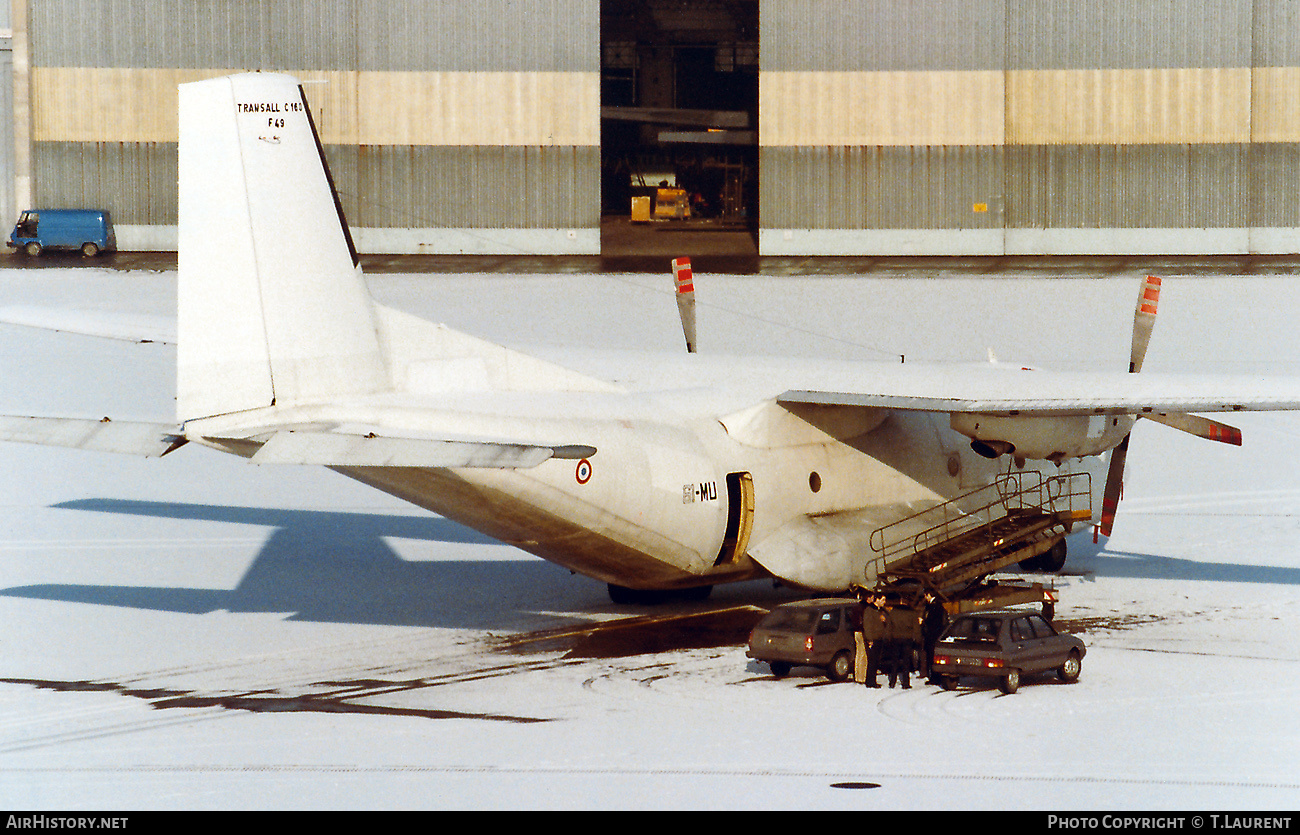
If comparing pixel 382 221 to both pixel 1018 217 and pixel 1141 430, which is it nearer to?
pixel 1018 217

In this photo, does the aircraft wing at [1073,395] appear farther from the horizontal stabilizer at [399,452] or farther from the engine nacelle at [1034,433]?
the horizontal stabilizer at [399,452]

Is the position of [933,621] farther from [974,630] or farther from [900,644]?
[974,630]

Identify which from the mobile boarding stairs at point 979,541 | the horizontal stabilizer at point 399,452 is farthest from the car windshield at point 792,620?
the horizontal stabilizer at point 399,452

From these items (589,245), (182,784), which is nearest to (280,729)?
(182,784)

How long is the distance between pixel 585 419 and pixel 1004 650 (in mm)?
5922

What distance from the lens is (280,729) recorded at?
15789 millimetres

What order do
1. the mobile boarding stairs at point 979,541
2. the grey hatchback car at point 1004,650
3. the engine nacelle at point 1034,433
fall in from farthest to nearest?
1. the engine nacelle at point 1034,433
2. the mobile boarding stairs at point 979,541
3. the grey hatchback car at point 1004,650

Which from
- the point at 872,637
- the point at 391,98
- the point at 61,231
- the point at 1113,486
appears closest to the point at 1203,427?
the point at 1113,486

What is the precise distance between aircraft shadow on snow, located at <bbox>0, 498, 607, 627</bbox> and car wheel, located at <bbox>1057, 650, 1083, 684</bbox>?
754cm

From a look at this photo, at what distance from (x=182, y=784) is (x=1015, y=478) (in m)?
15.7

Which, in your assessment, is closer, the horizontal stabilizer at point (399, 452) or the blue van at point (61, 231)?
the horizontal stabilizer at point (399, 452)

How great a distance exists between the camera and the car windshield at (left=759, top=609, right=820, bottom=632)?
61.1ft

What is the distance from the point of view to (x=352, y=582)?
23.6m

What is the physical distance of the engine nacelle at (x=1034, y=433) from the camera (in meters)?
22.2
